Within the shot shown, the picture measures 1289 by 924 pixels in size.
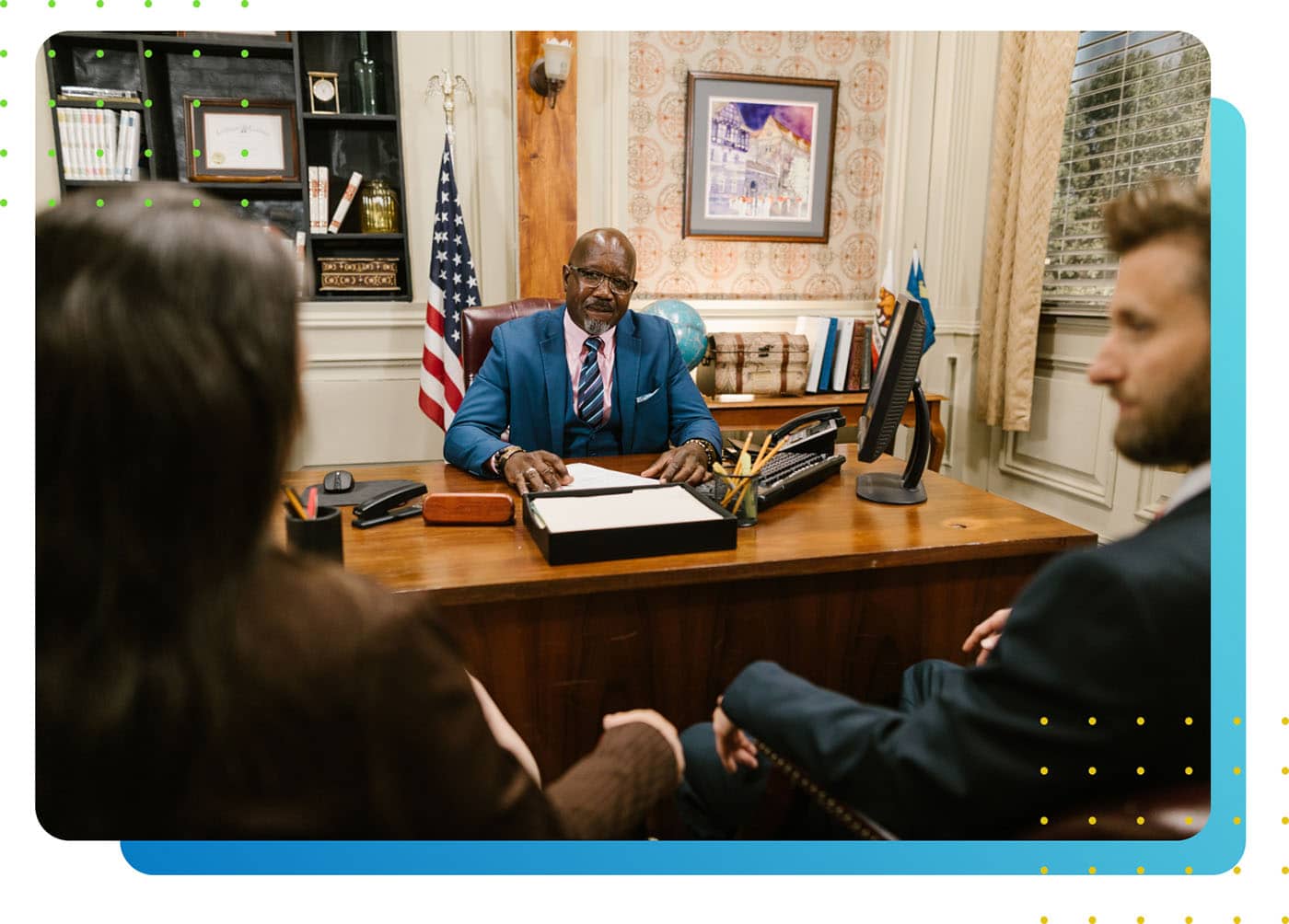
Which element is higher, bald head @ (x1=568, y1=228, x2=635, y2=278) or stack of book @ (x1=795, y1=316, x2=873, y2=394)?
bald head @ (x1=568, y1=228, x2=635, y2=278)

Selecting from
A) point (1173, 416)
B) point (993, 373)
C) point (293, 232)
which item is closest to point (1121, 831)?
point (1173, 416)

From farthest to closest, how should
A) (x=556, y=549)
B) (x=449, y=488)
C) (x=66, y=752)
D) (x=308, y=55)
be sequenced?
(x=449, y=488)
(x=308, y=55)
(x=556, y=549)
(x=66, y=752)

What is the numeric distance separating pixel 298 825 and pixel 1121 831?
83cm

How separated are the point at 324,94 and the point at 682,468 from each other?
38.4 inches

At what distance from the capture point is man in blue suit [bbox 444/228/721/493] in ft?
5.78

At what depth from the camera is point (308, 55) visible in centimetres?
129

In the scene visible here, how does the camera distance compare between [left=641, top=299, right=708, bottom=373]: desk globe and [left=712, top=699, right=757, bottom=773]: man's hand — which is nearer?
[left=712, top=699, right=757, bottom=773]: man's hand

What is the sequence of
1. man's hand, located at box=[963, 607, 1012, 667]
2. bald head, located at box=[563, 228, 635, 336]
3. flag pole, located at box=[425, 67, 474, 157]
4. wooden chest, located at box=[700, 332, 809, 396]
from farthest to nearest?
wooden chest, located at box=[700, 332, 809, 396]
bald head, located at box=[563, 228, 635, 336]
flag pole, located at box=[425, 67, 474, 157]
man's hand, located at box=[963, 607, 1012, 667]

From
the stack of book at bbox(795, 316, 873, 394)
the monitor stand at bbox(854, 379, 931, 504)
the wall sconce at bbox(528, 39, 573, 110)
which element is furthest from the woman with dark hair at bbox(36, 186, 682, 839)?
the stack of book at bbox(795, 316, 873, 394)

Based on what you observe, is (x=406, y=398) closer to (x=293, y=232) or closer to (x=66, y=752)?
(x=293, y=232)

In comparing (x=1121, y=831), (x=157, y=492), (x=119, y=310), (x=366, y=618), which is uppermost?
(x=119, y=310)

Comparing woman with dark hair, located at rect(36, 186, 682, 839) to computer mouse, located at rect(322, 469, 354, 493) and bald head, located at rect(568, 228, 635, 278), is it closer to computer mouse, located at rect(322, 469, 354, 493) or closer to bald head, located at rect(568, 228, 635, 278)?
computer mouse, located at rect(322, 469, 354, 493)

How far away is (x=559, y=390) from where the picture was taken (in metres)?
1.79

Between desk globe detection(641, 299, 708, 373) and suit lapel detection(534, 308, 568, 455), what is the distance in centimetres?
22
